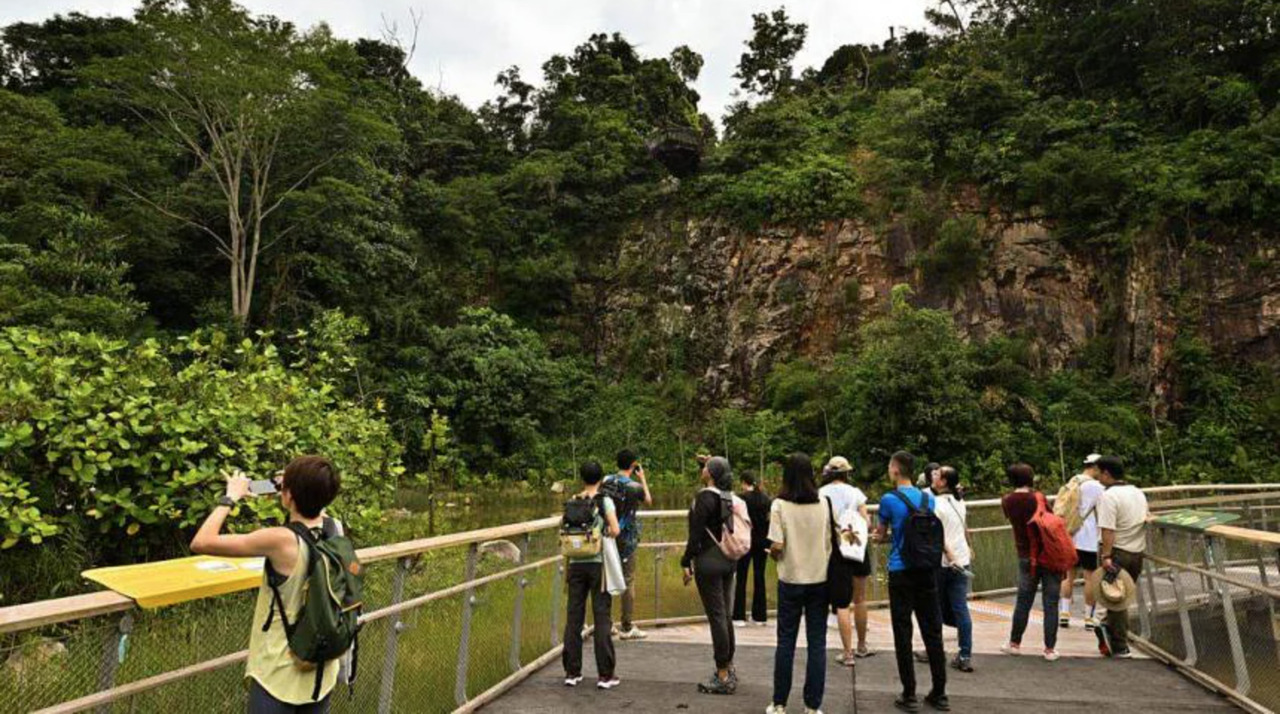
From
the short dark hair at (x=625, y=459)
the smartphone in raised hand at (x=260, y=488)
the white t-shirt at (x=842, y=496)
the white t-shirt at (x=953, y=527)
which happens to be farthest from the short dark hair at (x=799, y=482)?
the smartphone in raised hand at (x=260, y=488)

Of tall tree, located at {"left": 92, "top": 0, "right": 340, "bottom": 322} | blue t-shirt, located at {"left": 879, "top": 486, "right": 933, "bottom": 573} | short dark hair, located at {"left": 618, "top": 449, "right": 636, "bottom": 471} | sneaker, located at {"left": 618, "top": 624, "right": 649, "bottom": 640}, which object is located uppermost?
tall tree, located at {"left": 92, "top": 0, "right": 340, "bottom": 322}

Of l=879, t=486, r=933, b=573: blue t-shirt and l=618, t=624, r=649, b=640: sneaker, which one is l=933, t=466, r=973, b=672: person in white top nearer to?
l=879, t=486, r=933, b=573: blue t-shirt

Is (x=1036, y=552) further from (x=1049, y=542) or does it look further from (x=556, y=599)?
(x=556, y=599)

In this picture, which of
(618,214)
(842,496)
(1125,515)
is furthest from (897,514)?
(618,214)

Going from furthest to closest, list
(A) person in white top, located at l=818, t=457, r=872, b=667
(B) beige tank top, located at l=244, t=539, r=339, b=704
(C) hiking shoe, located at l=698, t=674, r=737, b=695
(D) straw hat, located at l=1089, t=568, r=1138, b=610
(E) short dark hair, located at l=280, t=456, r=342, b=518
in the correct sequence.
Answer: (D) straw hat, located at l=1089, t=568, r=1138, b=610, (C) hiking shoe, located at l=698, t=674, r=737, b=695, (A) person in white top, located at l=818, t=457, r=872, b=667, (E) short dark hair, located at l=280, t=456, r=342, b=518, (B) beige tank top, located at l=244, t=539, r=339, b=704

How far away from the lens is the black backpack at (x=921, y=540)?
4809 mm

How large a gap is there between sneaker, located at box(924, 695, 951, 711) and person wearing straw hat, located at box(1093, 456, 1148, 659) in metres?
2.26

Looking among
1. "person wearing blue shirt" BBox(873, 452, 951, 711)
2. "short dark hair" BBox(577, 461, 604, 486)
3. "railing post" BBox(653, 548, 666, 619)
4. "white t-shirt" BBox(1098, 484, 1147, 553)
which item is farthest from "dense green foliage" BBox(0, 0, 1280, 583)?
"white t-shirt" BBox(1098, 484, 1147, 553)

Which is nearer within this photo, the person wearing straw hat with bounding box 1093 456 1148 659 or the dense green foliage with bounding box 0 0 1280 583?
the person wearing straw hat with bounding box 1093 456 1148 659

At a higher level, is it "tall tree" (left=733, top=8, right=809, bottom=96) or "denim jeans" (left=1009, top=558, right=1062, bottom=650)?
"tall tree" (left=733, top=8, right=809, bottom=96)

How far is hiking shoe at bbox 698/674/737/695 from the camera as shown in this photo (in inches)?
197

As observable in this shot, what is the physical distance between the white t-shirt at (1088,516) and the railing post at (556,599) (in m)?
4.69

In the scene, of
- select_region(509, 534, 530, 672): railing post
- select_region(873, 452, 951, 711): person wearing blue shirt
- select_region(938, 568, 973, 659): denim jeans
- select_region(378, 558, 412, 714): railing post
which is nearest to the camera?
select_region(378, 558, 412, 714): railing post

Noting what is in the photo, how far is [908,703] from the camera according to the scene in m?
4.67
